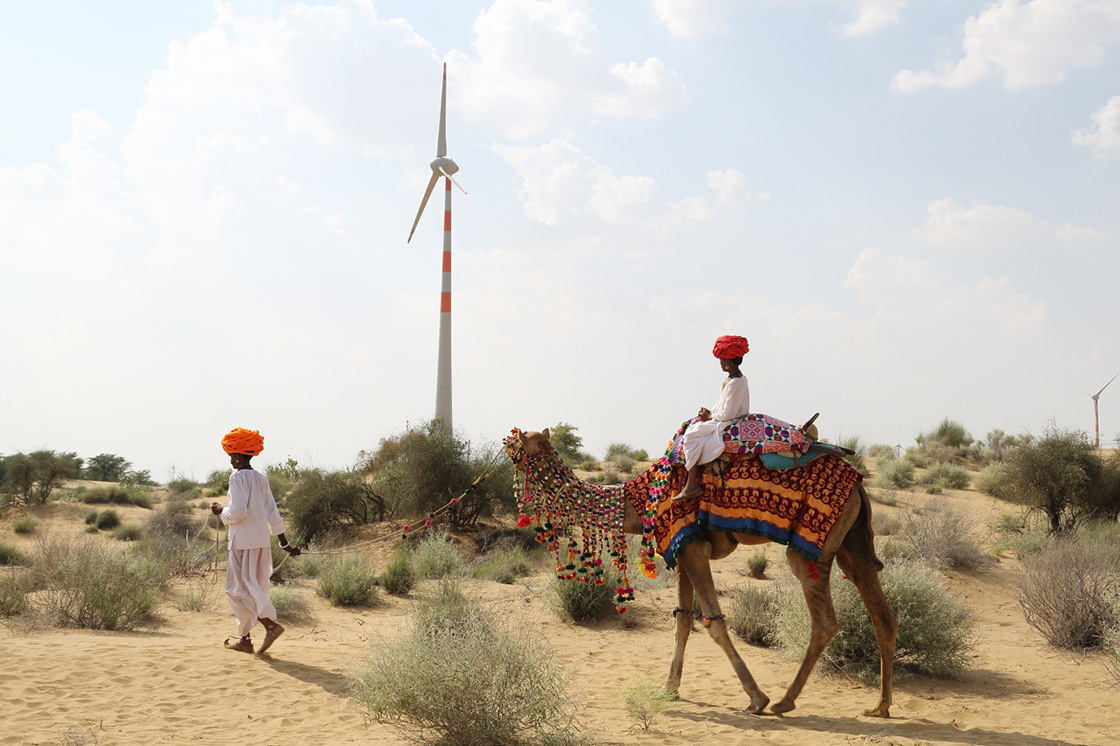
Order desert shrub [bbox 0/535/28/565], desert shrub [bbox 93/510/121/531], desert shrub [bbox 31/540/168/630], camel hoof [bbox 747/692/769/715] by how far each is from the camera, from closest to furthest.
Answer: camel hoof [bbox 747/692/769/715] → desert shrub [bbox 31/540/168/630] → desert shrub [bbox 0/535/28/565] → desert shrub [bbox 93/510/121/531]

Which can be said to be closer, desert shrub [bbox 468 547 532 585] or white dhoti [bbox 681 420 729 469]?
white dhoti [bbox 681 420 729 469]

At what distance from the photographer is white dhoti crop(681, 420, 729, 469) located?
6.80m

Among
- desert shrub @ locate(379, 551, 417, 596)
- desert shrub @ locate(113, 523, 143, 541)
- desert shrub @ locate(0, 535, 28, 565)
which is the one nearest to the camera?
desert shrub @ locate(379, 551, 417, 596)

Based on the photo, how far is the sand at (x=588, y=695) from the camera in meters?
6.57

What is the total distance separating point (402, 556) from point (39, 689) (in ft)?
27.5

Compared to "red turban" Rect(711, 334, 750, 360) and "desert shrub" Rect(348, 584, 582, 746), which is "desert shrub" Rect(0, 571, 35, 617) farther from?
"red turban" Rect(711, 334, 750, 360)

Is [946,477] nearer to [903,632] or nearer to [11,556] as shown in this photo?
[903,632]

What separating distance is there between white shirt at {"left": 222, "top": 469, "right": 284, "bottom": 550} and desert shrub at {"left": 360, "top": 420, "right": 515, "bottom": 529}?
12.4 m

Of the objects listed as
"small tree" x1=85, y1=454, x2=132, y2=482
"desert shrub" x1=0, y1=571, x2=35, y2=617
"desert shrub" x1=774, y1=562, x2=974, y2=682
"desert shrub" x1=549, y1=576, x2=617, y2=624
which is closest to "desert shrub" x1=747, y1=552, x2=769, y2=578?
"desert shrub" x1=549, y1=576, x2=617, y2=624

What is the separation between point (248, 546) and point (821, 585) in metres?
6.09

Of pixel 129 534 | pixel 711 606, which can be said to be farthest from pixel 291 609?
pixel 129 534

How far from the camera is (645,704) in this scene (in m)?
6.91

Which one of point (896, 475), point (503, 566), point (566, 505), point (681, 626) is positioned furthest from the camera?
point (896, 475)

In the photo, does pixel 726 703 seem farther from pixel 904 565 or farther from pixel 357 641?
pixel 357 641
